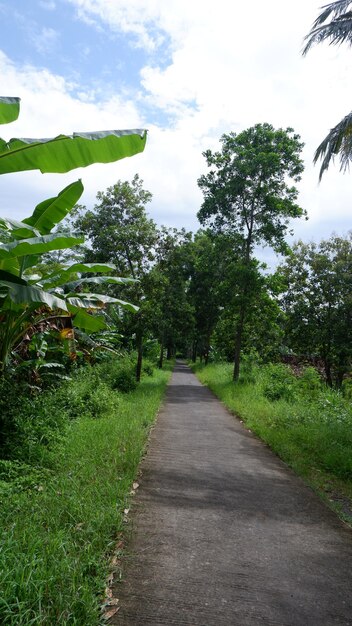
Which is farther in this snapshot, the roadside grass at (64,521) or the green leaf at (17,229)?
the green leaf at (17,229)

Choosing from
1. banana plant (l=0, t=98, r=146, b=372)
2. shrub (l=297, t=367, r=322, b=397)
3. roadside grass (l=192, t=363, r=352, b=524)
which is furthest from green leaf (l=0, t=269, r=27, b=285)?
shrub (l=297, t=367, r=322, b=397)

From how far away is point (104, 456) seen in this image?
604cm

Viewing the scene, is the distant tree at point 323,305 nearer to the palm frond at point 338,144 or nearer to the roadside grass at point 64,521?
the palm frond at point 338,144

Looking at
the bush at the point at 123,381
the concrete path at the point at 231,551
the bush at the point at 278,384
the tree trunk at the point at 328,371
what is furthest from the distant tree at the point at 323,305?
the concrete path at the point at 231,551

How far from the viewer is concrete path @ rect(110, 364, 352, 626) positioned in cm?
306

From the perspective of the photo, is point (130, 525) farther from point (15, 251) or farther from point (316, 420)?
point (316, 420)

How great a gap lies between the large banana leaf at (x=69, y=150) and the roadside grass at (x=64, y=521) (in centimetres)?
345

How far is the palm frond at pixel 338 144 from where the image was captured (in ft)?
29.0

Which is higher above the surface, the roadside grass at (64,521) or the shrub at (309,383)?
the shrub at (309,383)

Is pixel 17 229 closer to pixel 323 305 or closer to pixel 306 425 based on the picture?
pixel 306 425

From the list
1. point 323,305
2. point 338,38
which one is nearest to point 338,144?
point 338,38

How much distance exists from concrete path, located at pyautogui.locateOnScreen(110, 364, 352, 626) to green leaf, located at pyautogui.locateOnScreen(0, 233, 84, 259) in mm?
3060

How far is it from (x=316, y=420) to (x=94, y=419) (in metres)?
4.61

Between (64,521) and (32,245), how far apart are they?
287 centimetres
